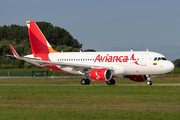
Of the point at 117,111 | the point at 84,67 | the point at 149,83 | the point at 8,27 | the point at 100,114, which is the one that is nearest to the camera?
the point at 100,114

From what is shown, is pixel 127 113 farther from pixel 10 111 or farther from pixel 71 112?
pixel 10 111

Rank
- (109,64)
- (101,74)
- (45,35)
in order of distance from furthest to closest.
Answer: (45,35), (109,64), (101,74)

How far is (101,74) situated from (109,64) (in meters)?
3.09

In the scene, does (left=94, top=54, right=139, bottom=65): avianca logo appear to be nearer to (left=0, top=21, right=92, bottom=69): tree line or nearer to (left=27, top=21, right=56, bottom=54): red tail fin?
(left=27, top=21, right=56, bottom=54): red tail fin

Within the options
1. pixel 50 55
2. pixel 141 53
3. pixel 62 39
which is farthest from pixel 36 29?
pixel 62 39

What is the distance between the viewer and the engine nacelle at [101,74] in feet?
123

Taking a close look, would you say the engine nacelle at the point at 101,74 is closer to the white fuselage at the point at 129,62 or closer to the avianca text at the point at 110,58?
the white fuselage at the point at 129,62

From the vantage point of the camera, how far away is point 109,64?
1591 inches

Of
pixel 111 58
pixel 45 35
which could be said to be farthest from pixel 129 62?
pixel 45 35

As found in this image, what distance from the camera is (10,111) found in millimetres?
16484

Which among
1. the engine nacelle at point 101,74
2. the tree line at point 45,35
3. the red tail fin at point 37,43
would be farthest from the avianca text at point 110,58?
the tree line at point 45,35

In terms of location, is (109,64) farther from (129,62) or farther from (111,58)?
(129,62)

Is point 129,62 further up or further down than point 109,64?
further up

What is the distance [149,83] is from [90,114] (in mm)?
23848
